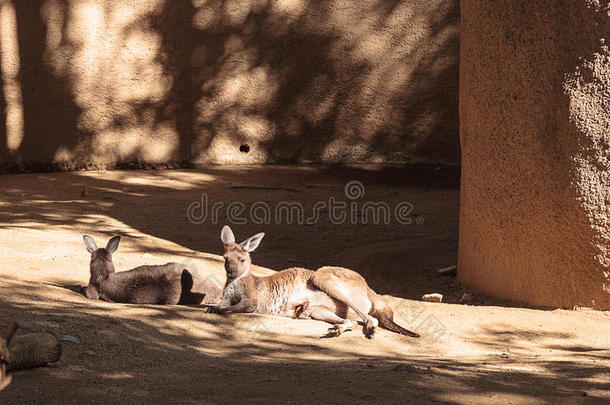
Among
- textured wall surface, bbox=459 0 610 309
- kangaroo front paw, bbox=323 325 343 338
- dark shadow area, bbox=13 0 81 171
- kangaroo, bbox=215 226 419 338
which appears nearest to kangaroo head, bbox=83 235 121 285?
kangaroo, bbox=215 226 419 338

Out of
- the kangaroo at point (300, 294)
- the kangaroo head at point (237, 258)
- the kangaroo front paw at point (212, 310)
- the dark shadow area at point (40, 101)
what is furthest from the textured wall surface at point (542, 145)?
the dark shadow area at point (40, 101)

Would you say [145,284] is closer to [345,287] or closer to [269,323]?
[269,323]

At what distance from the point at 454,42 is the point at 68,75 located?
5.51m

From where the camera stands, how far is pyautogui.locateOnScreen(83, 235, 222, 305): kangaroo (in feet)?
18.7

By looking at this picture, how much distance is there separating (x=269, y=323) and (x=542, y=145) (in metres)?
2.45

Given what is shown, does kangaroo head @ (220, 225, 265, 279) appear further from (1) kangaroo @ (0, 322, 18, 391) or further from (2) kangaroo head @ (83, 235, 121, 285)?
(1) kangaroo @ (0, 322, 18, 391)

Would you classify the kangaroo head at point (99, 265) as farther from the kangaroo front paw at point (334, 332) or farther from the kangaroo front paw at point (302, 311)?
the kangaroo front paw at point (334, 332)

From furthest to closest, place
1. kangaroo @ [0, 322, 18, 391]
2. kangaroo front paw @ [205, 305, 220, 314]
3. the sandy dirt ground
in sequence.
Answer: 1. kangaroo front paw @ [205, 305, 220, 314]
2. the sandy dirt ground
3. kangaroo @ [0, 322, 18, 391]

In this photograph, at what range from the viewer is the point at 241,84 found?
1193 centimetres

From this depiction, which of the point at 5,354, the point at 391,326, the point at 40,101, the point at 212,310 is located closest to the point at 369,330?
the point at 391,326

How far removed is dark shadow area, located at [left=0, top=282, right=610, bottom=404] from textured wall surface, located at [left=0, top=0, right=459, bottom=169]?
6.83m

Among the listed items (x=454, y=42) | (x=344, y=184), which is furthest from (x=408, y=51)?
(x=344, y=184)

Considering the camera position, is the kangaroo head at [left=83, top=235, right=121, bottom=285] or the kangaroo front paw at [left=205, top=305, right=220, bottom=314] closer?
the kangaroo front paw at [left=205, top=305, right=220, bottom=314]

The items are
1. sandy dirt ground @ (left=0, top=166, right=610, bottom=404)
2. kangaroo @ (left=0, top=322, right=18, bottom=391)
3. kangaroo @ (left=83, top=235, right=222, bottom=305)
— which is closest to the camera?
kangaroo @ (left=0, top=322, right=18, bottom=391)
